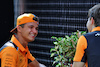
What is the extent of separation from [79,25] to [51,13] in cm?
148

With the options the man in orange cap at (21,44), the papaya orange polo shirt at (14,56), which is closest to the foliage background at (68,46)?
the man in orange cap at (21,44)

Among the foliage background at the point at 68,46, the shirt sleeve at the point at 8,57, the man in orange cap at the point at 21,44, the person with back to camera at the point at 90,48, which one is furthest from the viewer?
the foliage background at the point at 68,46

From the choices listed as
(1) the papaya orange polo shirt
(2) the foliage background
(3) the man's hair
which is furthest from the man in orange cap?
(3) the man's hair

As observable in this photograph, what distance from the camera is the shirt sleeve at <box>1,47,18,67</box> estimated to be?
2711 millimetres

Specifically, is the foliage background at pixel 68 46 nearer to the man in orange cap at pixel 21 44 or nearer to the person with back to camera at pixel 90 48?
the man in orange cap at pixel 21 44

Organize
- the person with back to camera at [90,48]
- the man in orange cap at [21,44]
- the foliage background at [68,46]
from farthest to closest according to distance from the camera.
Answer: the foliage background at [68,46]
the man in orange cap at [21,44]
the person with back to camera at [90,48]

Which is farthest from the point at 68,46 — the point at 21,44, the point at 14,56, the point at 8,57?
the point at 8,57

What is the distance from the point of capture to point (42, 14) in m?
7.91

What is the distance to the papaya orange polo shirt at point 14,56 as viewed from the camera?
2725 millimetres

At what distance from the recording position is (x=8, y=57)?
2746mm

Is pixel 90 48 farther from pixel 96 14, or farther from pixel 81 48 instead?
pixel 96 14

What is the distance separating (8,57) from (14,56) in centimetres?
13

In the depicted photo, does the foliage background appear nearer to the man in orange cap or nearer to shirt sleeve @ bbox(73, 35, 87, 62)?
the man in orange cap

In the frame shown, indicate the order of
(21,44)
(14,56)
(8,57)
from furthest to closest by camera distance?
(21,44) < (14,56) < (8,57)
